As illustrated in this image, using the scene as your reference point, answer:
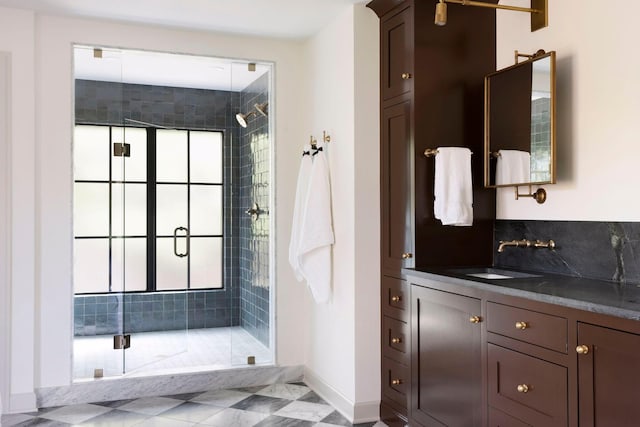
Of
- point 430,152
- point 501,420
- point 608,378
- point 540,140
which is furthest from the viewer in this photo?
point 430,152

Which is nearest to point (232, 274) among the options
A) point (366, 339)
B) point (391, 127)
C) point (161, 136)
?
point (161, 136)

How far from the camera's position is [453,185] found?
115 inches

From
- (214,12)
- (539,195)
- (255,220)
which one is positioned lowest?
(255,220)

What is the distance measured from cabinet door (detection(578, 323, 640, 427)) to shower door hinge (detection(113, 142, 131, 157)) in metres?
3.23

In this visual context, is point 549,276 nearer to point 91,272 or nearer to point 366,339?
point 366,339

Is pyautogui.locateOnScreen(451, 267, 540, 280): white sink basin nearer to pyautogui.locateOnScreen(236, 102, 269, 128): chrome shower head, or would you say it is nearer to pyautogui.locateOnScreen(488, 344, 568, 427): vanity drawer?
pyautogui.locateOnScreen(488, 344, 568, 427): vanity drawer

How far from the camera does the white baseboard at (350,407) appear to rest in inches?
133

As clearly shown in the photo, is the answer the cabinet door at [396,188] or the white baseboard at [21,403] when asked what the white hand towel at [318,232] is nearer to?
the cabinet door at [396,188]

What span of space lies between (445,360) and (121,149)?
2.70 m

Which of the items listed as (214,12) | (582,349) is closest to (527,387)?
(582,349)

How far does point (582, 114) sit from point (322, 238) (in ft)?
5.65

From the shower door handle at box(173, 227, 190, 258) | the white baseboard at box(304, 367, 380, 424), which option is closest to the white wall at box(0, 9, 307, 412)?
the shower door handle at box(173, 227, 190, 258)

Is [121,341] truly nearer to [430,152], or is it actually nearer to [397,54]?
[430,152]

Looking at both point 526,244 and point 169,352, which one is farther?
point 169,352
